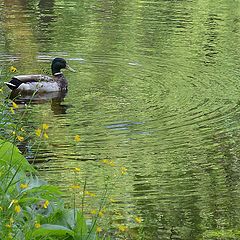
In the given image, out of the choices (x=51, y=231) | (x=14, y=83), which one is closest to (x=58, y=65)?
(x=14, y=83)

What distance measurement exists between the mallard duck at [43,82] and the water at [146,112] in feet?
0.75

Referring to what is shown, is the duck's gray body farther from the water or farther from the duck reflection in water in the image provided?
the water

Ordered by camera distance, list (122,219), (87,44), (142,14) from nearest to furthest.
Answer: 1. (122,219)
2. (87,44)
3. (142,14)

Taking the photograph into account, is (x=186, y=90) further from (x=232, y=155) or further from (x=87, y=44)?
(x=87, y=44)

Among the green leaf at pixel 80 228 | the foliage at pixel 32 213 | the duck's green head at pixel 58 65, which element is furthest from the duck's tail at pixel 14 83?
the green leaf at pixel 80 228

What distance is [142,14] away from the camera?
24234 millimetres

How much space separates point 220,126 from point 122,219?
410 centimetres

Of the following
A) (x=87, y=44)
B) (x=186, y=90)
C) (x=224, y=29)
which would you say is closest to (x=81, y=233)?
(x=186, y=90)

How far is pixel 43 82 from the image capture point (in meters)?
14.3

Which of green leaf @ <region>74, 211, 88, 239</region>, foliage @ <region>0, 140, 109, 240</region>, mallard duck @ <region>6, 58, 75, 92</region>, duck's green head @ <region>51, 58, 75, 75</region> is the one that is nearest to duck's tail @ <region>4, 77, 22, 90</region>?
mallard duck @ <region>6, 58, 75, 92</region>

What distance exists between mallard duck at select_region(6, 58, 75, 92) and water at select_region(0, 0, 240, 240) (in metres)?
0.23

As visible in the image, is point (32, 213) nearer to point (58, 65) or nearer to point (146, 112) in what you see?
point (146, 112)

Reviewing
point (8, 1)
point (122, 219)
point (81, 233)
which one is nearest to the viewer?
point (81, 233)

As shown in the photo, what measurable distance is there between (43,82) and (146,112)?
2.38 meters
